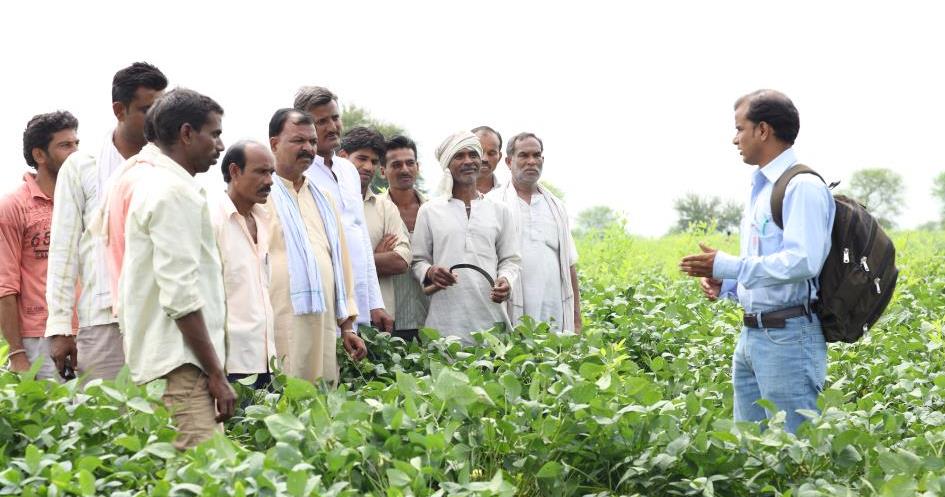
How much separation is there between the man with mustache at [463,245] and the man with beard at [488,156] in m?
0.81

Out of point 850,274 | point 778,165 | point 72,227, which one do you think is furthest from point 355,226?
point 850,274

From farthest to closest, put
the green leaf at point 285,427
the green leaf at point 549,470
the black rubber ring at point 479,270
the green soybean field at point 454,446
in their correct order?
the black rubber ring at point 479,270 → the green leaf at point 549,470 → the green leaf at point 285,427 → the green soybean field at point 454,446

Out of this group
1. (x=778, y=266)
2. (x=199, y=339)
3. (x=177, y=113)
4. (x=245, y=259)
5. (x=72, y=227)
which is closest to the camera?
(x=199, y=339)

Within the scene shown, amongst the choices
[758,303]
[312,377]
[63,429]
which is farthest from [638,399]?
[63,429]

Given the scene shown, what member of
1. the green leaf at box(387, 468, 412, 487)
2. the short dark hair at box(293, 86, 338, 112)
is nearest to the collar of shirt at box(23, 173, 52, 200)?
the short dark hair at box(293, 86, 338, 112)

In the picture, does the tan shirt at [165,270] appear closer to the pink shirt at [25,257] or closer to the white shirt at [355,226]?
Answer: the pink shirt at [25,257]

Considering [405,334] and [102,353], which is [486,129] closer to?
[405,334]

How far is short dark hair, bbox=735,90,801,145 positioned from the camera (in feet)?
14.8

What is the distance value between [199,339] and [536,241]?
316 centimetres

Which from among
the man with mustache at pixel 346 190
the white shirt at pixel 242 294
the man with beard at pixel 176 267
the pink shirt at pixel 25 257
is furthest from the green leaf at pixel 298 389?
the pink shirt at pixel 25 257

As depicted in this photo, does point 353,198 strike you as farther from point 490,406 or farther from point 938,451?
point 938,451

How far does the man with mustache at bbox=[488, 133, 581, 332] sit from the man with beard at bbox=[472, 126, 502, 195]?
235 mm

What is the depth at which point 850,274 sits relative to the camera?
176 inches

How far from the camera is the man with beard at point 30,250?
5281 mm
